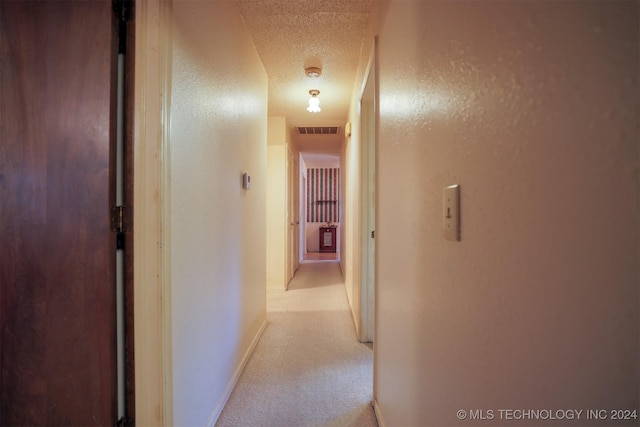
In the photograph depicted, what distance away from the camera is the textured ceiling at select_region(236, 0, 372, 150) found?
1.83 meters

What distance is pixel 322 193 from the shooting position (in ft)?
29.0

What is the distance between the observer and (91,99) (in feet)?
3.29

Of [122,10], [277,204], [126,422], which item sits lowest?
[126,422]

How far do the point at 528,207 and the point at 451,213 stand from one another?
0.81 ft

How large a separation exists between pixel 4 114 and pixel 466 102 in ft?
4.91

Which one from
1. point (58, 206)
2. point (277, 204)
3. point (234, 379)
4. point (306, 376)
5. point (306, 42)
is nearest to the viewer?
point (58, 206)

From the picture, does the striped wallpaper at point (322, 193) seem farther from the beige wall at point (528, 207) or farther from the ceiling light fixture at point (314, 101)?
the beige wall at point (528, 207)

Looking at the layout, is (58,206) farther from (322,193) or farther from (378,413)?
(322,193)

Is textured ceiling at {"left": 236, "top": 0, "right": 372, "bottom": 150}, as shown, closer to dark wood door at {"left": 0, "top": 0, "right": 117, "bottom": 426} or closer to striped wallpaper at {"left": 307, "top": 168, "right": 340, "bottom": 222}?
dark wood door at {"left": 0, "top": 0, "right": 117, "bottom": 426}

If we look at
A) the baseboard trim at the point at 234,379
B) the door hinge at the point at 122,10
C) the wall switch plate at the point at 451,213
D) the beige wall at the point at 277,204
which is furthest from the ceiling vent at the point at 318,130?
the wall switch plate at the point at 451,213

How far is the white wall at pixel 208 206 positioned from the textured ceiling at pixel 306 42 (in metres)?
0.17

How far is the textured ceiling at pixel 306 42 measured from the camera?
5.99 ft

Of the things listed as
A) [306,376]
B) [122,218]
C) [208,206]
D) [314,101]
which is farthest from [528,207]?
[314,101]

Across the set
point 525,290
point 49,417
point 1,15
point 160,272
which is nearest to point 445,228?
point 525,290
